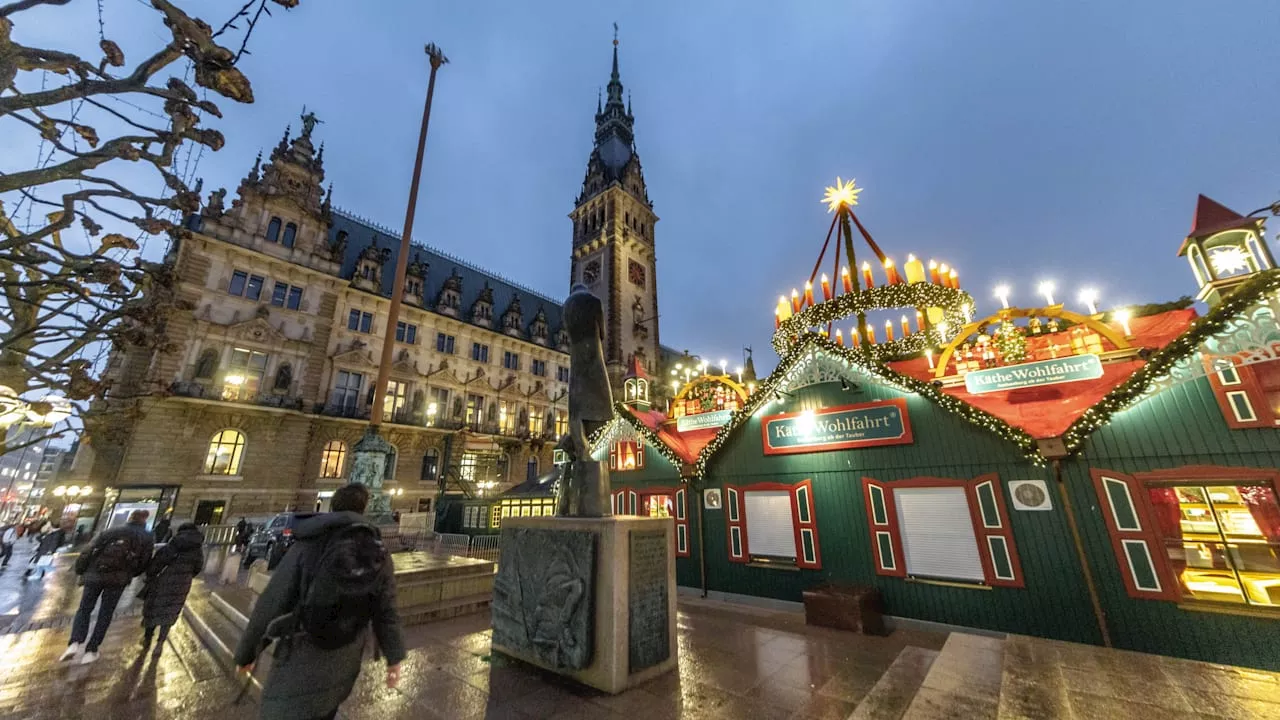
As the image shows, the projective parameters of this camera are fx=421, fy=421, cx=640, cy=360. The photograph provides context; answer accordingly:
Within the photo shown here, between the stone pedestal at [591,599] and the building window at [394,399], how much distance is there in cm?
2760

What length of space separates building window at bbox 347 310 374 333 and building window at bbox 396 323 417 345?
1739mm

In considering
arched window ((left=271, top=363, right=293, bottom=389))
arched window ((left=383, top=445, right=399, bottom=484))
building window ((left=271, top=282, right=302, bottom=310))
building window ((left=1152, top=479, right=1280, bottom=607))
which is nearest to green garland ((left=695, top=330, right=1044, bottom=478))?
building window ((left=1152, top=479, right=1280, bottom=607))

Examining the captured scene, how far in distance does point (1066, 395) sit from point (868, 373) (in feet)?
11.0

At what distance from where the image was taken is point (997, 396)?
28.2ft

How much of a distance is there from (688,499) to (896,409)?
574 cm

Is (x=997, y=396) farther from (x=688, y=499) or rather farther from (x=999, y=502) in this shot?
(x=688, y=499)

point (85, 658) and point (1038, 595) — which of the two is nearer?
point (85, 658)

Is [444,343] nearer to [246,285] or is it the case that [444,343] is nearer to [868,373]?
[246,285]

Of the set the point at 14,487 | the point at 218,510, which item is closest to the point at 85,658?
the point at 218,510

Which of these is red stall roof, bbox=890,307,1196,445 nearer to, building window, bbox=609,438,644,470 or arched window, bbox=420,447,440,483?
building window, bbox=609,438,644,470

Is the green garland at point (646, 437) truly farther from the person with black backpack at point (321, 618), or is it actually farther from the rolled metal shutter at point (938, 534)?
the person with black backpack at point (321, 618)

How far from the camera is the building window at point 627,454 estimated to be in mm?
13539

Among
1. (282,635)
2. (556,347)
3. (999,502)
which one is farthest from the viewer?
(556,347)

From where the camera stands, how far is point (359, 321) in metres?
29.2
